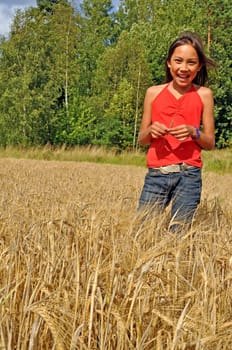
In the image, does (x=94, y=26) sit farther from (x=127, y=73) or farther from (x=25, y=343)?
(x=25, y=343)

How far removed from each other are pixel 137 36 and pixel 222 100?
6262 millimetres

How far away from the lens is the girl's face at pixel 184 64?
9.53ft

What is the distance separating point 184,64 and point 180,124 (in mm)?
338

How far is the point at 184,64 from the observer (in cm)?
291

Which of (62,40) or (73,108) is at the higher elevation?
(62,40)

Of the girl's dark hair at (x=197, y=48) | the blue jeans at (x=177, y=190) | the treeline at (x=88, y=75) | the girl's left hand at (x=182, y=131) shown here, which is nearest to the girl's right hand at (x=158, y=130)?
the girl's left hand at (x=182, y=131)

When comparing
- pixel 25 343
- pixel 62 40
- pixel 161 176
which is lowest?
pixel 25 343

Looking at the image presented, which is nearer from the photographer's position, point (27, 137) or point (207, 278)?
point (207, 278)

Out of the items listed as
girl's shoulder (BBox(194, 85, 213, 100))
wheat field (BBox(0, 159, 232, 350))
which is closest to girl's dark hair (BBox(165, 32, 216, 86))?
girl's shoulder (BBox(194, 85, 213, 100))

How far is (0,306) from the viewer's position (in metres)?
1.46

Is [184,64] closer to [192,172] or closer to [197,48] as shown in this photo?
[197,48]

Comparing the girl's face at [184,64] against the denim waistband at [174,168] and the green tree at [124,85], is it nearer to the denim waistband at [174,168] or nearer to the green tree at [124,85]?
the denim waistband at [174,168]

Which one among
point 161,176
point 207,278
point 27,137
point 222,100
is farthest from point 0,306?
point 222,100

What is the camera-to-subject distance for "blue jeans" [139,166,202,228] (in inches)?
117
